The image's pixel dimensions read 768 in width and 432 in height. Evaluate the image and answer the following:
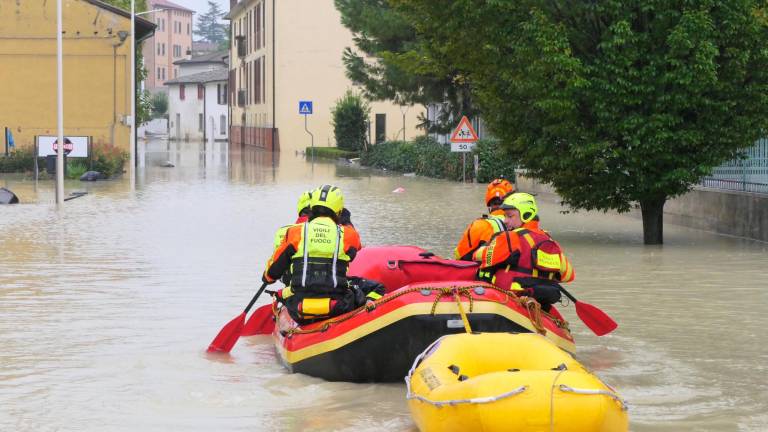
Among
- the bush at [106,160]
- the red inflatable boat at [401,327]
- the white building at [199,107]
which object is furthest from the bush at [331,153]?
the red inflatable boat at [401,327]

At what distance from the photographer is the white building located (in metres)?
106

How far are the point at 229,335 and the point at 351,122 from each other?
50.0 metres

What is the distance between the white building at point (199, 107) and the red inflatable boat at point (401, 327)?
93069mm

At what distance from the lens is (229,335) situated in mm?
11133

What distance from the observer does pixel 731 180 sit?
22.0m

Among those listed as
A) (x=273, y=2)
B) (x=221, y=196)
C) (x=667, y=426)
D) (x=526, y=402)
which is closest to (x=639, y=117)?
(x=667, y=426)

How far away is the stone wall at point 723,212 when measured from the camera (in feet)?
68.4

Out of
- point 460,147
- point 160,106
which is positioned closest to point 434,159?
point 460,147

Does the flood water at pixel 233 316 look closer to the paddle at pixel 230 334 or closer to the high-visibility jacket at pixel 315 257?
the paddle at pixel 230 334

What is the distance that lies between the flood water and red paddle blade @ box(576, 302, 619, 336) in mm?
144

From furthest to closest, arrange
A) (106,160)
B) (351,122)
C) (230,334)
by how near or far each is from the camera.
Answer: (351,122)
(106,160)
(230,334)

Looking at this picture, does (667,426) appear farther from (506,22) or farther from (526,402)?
(506,22)

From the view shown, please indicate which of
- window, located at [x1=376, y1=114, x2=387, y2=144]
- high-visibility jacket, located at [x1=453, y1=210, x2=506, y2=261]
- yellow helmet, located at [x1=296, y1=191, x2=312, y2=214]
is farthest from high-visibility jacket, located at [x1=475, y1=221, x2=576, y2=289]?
window, located at [x1=376, y1=114, x2=387, y2=144]

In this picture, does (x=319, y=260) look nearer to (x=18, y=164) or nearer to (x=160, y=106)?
(x=18, y=164)
